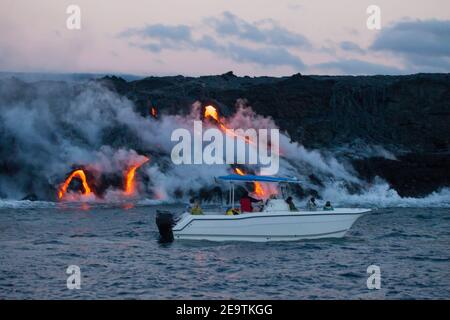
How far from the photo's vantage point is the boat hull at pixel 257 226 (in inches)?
1487

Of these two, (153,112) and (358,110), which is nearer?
(153,112)

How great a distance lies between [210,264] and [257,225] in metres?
5.52

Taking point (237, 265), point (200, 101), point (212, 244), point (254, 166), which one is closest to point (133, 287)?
point (237, 265)

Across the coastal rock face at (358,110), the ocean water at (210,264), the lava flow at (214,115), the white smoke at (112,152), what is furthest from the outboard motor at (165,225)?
the coastal rock face at (358,110)

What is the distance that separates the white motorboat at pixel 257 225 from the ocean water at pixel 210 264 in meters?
0.49

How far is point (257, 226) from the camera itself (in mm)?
37906

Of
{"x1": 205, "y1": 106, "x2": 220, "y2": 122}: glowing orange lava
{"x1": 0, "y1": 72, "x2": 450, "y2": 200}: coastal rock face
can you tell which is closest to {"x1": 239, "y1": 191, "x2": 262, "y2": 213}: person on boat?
{"x1": 0, "y1": 72, "x2": 450, "y2": 200}: coastal rock face

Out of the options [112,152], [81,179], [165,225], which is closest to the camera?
[165,225]

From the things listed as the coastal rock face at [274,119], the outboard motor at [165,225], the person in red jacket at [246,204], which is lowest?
the outboard motor at [165,225]

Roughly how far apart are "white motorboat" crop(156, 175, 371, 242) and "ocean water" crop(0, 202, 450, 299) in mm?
486

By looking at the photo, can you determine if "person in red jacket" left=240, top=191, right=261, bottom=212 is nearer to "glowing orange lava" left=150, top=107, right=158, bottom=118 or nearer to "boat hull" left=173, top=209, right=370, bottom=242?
"boat hull" left=173, top=209, right=370, bottom=242

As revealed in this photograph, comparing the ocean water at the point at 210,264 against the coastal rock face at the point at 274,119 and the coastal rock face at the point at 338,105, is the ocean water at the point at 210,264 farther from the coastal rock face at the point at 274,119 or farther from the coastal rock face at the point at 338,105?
the coastal rock face at the point at 338,105

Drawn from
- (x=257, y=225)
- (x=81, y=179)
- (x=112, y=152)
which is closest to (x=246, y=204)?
(x=257, y=225)

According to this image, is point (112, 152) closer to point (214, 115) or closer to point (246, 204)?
Answer: point (214, 115)
